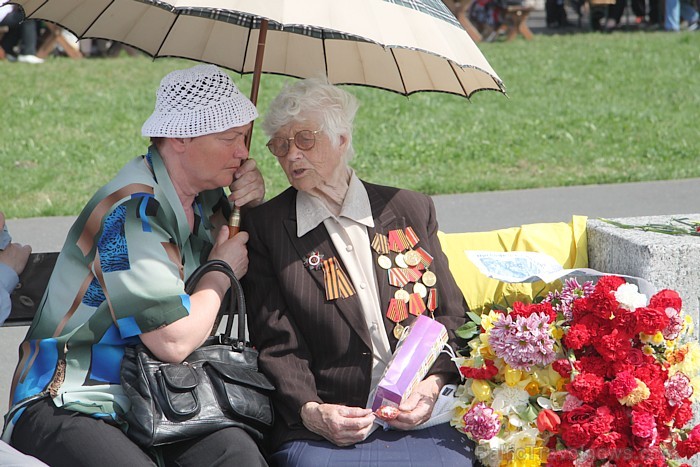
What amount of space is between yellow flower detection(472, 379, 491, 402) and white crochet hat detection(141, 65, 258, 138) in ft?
3.85

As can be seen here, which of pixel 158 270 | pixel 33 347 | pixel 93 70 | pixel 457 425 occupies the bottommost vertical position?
pixel 93 70

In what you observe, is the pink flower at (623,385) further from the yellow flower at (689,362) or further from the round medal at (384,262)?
the round medal at (384,262)

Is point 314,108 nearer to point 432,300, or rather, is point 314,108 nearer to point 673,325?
point 432,300

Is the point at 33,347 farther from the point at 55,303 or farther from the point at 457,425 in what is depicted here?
the point at 457,425

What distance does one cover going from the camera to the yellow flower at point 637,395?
3.05 meters

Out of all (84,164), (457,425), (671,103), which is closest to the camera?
(457,425)

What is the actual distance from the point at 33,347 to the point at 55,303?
167 mm

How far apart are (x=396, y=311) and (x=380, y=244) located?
0.25 meters

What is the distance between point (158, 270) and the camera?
2998 millimetres

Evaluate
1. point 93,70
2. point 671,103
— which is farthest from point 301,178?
point 93,70

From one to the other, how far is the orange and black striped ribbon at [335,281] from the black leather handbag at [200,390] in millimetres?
329

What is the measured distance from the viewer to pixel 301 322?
3.31 metres

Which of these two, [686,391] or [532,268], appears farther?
[532,268]

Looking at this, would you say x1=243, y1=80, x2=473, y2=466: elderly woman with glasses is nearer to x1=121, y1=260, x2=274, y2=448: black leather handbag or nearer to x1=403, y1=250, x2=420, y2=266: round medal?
x1=403, y1=250, x2=420, y2=266: round medal
